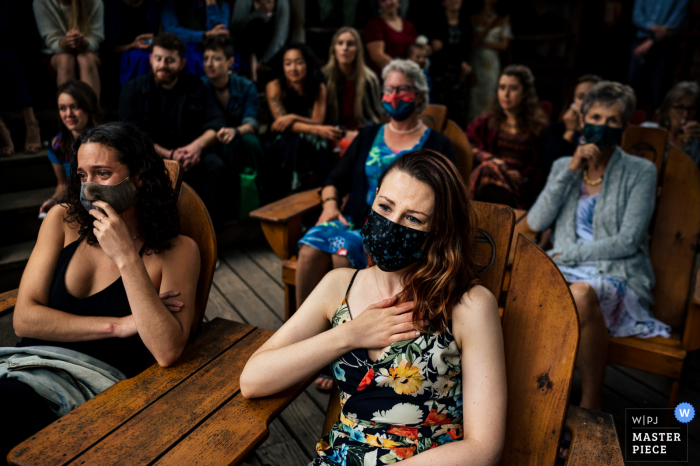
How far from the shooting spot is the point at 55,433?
43.8 inches

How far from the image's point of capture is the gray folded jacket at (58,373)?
1.28 metres

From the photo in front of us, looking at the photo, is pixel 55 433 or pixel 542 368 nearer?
pixel 55 433

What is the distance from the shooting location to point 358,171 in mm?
2627

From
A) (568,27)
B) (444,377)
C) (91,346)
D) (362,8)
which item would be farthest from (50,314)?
(568,27)

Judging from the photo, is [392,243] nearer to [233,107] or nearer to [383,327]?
[383,327]

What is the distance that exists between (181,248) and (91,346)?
0.36 meters

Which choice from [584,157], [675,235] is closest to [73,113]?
[584,157]

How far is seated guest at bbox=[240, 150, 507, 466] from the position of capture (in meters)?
1.17

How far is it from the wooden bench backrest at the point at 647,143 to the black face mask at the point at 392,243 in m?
1.66

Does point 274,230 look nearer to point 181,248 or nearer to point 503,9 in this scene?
point 181,248

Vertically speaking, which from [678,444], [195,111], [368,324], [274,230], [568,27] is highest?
[568,27]

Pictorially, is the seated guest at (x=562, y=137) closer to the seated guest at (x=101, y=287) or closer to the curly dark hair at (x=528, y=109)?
the curly dark hair at (x=528, y=109)

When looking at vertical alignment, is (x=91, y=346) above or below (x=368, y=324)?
below

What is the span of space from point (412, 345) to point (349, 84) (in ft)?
11.0
